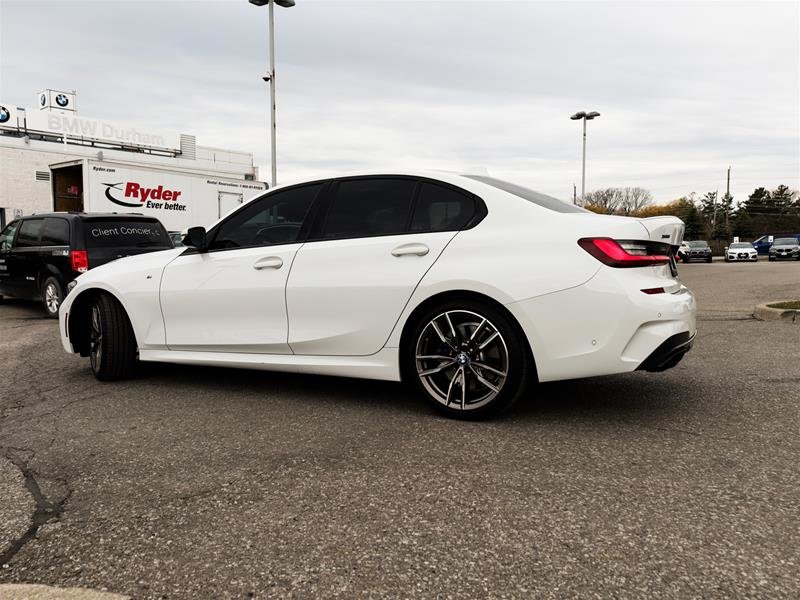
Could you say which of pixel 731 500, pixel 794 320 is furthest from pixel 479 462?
pixel 794 320

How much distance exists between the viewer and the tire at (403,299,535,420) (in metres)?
3.69

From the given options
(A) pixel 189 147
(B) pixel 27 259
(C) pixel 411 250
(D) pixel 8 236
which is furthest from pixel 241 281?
(A) pixel 189 147

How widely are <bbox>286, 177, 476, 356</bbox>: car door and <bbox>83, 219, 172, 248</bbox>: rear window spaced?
6.20 meters

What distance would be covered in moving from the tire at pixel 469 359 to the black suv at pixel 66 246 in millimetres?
6904

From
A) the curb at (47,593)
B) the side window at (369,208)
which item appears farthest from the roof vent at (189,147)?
the curb at (47,593)

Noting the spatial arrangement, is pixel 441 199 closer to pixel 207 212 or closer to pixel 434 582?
pixel 434 582

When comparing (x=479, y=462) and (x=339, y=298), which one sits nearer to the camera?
(x=479, y=462)

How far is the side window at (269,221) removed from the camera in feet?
14.8

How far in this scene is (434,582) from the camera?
6.92ft

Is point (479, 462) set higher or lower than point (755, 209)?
lower

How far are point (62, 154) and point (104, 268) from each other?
3817cm

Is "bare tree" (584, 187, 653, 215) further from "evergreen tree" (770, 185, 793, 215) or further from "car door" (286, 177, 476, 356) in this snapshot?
"car door" (286, 177, 476, 356)

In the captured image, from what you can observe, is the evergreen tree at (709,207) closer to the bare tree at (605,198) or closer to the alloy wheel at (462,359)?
the bare tree at (605,198)

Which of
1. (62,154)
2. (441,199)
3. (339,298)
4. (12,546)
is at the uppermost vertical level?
(62,154)
